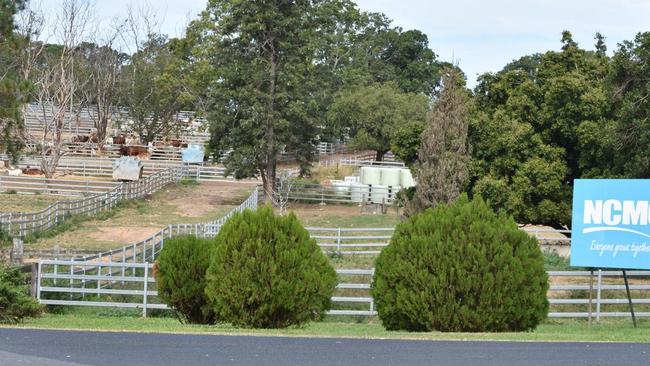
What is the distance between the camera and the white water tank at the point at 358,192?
203ft

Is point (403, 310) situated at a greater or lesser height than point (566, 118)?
lesser

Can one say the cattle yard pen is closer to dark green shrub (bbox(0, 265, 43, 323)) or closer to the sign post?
dark green shrub (bbox(0, 265, 43, 323))

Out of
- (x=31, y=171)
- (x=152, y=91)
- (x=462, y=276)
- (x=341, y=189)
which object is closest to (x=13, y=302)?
(x=462, y=276)

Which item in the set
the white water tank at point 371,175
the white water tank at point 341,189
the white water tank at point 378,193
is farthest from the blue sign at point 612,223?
the white water tank at point 371,175

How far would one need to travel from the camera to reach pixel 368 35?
367 ft

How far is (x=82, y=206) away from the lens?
50656 mm

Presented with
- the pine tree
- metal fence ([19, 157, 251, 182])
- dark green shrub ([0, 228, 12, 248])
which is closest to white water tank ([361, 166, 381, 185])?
metal fence ([19, 157, 251, 182])

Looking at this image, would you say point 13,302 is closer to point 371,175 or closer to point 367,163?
point 371,175

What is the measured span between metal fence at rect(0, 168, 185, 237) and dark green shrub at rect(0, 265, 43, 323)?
19.8 meters

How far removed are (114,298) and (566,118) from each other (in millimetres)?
22479

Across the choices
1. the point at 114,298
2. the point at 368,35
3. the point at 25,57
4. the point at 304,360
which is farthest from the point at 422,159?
the point at 368,35

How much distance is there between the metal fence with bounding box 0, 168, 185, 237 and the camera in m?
42.9

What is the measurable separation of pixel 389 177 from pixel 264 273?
152 ft

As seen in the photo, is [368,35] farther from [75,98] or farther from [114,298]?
[114,298]
